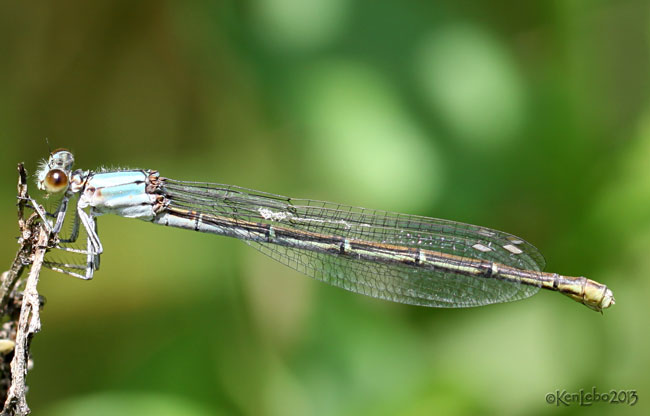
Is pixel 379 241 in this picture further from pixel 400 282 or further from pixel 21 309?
pixel 21 309

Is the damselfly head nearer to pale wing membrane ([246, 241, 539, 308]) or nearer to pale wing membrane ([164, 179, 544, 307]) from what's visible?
pale wing membrane ([164, 179, 544, 307])

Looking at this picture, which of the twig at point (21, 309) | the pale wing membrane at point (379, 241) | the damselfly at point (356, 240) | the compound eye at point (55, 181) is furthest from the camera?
the pale wing membrane at point (379, 241)

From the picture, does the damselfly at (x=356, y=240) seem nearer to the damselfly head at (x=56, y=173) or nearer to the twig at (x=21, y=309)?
the damselfly head at (x=56, y=173)

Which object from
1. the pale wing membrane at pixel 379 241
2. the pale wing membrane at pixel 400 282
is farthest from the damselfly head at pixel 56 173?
the pale wing membrane at pixel 400 282

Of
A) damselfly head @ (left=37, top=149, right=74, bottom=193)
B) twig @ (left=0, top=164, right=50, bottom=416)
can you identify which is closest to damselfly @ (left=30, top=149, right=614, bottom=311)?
damselfly head @ (left=37, top=149, right=74, bottom=193)

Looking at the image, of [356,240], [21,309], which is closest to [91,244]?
[21,309]

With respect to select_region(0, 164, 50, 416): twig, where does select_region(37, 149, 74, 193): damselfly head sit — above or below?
above

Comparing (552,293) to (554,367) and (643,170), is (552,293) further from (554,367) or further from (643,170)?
(643,170)

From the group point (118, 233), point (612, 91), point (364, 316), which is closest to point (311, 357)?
point (364, 316)
